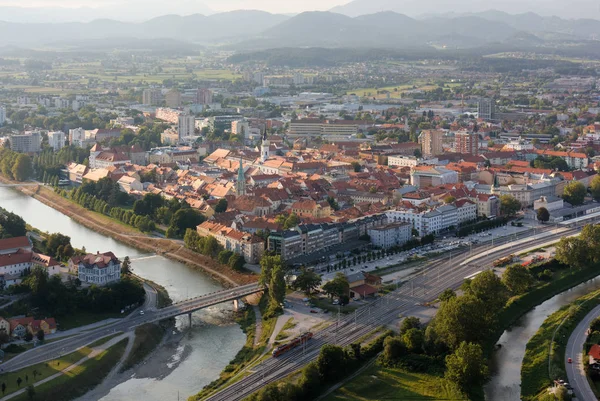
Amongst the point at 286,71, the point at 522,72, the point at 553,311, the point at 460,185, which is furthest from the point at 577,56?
the point at 553,311

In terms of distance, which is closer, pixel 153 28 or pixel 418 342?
pixel 418 342

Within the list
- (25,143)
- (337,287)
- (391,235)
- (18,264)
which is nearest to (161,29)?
(25,143)

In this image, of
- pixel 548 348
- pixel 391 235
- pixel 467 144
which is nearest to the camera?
pixel 548 348

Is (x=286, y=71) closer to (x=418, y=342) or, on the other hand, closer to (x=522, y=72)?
(x=522, y=72)

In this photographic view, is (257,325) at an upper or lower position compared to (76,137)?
lower

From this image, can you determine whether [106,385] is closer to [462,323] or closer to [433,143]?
[462,323]

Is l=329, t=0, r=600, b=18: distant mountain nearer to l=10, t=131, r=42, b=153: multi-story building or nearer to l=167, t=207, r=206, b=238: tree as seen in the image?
l=10, t=131, r=42, b=153: multi-story building

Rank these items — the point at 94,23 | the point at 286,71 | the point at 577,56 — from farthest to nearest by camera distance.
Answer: the point at 94,23, the point at 577,56, the point at 286,71
